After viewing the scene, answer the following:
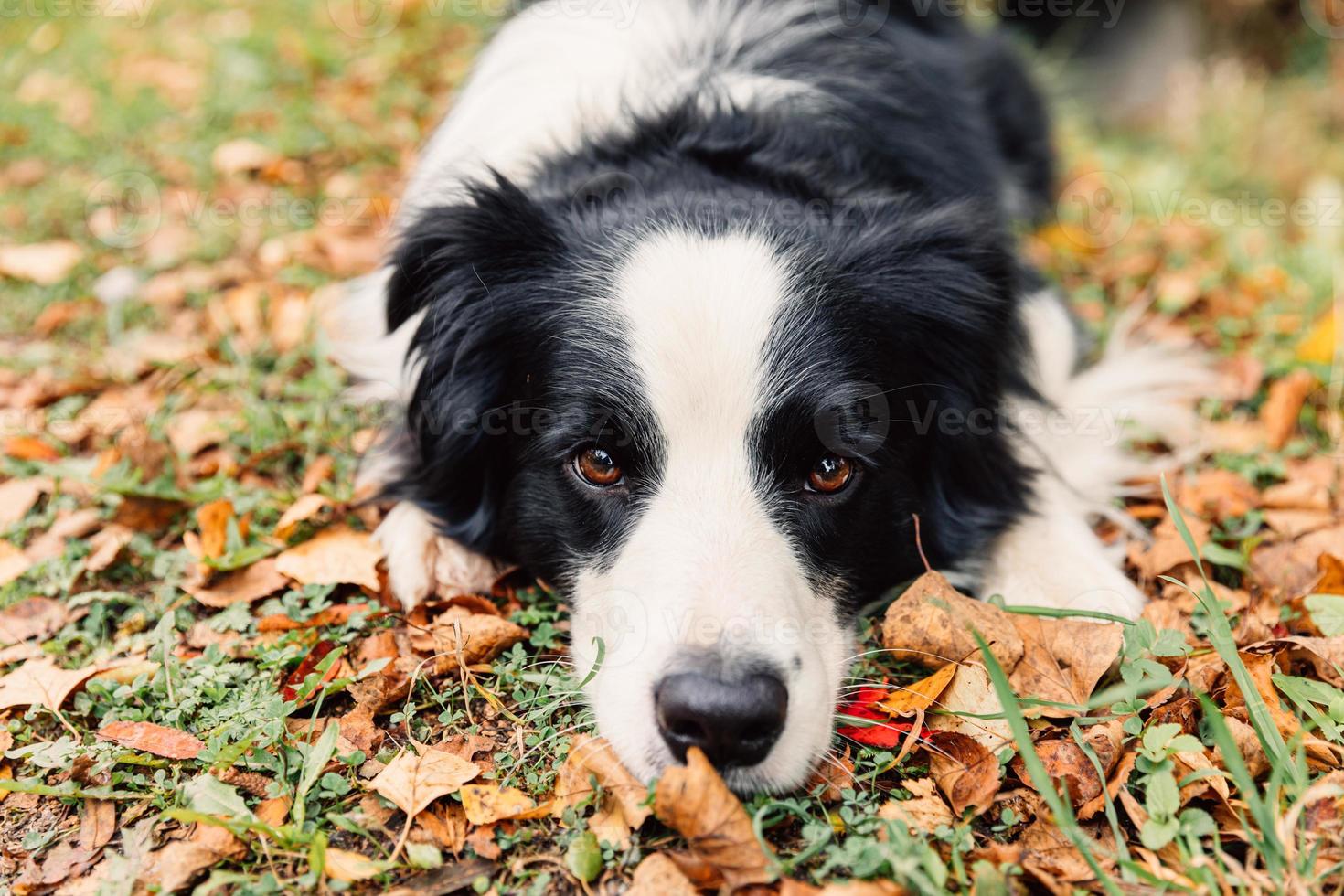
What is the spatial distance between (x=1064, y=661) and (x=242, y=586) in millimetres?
2024

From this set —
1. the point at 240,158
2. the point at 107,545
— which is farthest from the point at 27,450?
the point at 240,158

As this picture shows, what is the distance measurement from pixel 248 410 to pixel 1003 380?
2.33 meters

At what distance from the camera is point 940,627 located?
2.48m

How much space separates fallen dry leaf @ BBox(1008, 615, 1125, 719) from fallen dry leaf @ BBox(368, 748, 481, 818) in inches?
46.8

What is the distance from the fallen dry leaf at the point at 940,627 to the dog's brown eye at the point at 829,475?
0.98 feet

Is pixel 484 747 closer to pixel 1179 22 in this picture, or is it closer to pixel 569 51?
pixel 569 51

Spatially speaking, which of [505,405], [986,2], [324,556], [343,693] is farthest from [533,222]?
[986,2]

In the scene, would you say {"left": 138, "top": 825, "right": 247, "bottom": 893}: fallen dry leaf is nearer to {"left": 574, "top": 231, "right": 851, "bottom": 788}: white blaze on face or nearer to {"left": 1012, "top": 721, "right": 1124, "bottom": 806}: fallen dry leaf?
{"left": 574, "top": 231, "right": 851, "bottom": 788}: white blaze on face

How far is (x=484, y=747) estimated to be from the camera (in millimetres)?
2318

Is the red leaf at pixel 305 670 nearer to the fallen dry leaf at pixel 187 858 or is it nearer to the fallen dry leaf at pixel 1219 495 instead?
the fallen dry leaf at pixel 187 858

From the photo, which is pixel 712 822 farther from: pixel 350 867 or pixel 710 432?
pixel 710 432

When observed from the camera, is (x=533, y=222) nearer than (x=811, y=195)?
Yes

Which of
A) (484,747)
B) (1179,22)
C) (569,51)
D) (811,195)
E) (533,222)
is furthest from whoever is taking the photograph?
(1179,22)

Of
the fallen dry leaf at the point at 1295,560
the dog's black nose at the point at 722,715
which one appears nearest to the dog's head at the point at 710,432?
the dog's black nose at the point at 722,715
